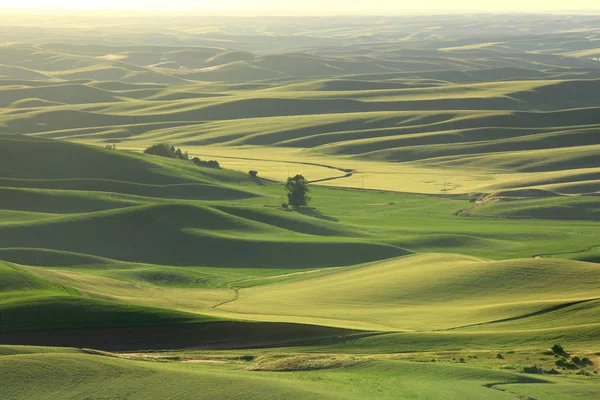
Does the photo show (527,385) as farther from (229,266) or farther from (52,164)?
(52,164)

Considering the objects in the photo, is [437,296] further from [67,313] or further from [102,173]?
[102,173]

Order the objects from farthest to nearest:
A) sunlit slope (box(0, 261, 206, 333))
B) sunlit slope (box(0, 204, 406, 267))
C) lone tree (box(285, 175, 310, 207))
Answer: lone tree (box(285, 175, 310, 207)), sunlit slope (box(0, 204, 406, 267)), sunlit slope (box(0, 261, 206, 333))

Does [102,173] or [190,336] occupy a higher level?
[190,336]

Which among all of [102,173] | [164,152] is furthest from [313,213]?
[164,152]

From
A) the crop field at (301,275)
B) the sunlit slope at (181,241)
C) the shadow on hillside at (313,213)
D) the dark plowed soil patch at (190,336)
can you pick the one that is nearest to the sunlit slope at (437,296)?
Answer: the crop field at (301,275)

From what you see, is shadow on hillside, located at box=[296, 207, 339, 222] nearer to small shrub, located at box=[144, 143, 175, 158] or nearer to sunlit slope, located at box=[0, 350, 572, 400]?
small shrub, located at box=[144, 143, 175, 158]

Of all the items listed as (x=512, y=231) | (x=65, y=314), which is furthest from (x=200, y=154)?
(x=65, y=314)

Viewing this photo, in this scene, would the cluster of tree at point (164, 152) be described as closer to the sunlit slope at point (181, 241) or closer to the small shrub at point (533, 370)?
the sunlit slope at point (181, 241)

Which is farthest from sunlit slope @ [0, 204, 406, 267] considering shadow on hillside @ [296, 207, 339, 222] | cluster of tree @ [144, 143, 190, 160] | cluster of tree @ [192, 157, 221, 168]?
cluster of tree @ [144, 143, 190, 160]
